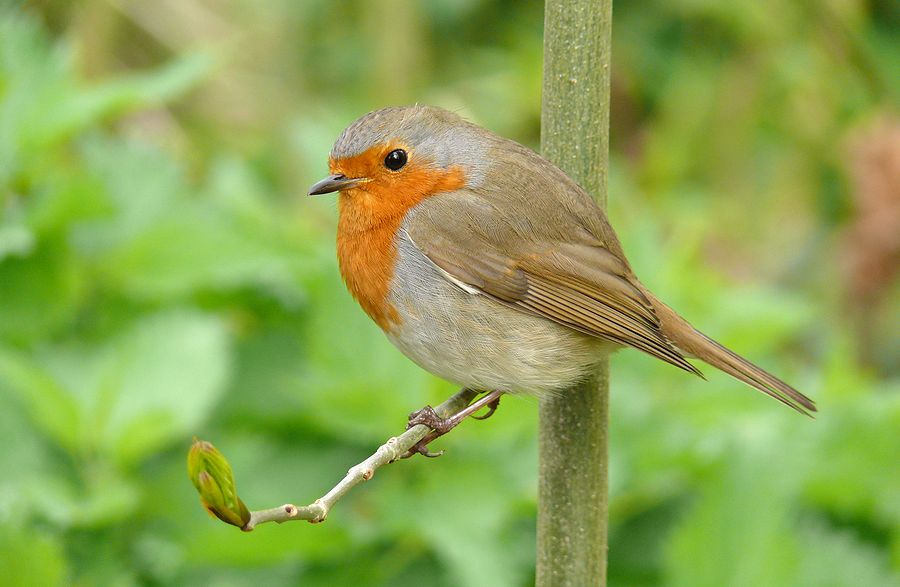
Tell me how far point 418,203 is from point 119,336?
1.24 metres

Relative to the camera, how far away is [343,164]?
8.11 ft

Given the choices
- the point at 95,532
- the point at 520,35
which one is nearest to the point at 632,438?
the point at 95,532

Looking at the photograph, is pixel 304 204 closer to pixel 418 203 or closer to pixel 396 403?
pixel 396 403

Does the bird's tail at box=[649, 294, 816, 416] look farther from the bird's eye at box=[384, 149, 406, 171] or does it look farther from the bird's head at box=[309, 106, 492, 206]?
the bird's eye at box=[384, 149, 406, 171]

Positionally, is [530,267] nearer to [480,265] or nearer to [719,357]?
[480,265]

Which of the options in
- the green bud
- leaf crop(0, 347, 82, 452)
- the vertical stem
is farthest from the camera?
leaf crop(0, 347, 82, 452)

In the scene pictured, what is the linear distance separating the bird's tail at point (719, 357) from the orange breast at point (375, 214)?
56cm

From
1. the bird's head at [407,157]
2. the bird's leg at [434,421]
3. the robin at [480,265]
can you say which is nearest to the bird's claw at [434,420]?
the bird's leg at [434,421]

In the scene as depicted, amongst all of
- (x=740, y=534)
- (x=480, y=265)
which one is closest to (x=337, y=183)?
(x=480, y=265)

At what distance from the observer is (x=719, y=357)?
2514 millimetres

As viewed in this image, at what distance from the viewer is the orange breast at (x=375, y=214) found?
2.44 meters

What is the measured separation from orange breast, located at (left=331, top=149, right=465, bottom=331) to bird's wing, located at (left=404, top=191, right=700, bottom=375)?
0.03m

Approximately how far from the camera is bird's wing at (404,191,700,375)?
2490 mm

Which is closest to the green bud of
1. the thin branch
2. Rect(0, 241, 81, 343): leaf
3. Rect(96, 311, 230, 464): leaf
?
the thin branch
